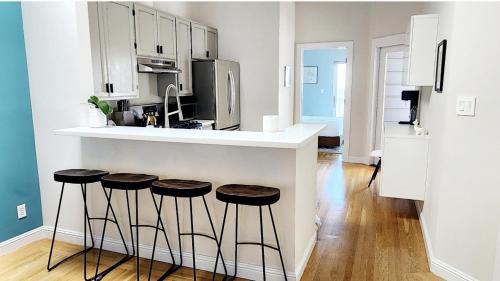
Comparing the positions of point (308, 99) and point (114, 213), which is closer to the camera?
point (114, 213)

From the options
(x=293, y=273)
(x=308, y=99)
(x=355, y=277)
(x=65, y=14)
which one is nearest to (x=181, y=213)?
(x=293, y=273)

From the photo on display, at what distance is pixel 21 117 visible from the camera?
297cm

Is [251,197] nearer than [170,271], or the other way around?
[251,197]

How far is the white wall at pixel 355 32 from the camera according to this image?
5.89 metres

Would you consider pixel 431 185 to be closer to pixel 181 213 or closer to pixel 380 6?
pixel 181 213

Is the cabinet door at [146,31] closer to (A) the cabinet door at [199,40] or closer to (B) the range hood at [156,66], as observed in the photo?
(B) the range hood at [156,66]

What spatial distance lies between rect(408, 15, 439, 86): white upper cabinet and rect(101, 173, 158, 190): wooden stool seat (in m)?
2.51

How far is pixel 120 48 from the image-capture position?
3.65m

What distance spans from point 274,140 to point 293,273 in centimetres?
96

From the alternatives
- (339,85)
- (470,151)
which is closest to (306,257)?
(470,151)

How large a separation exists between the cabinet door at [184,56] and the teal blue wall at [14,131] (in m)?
1.98

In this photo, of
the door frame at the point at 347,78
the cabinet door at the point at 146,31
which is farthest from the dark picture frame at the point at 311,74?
the cabinet door at the point at 146,31

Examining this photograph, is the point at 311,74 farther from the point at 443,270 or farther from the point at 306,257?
the point at 443,270

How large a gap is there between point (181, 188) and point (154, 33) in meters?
2.62
